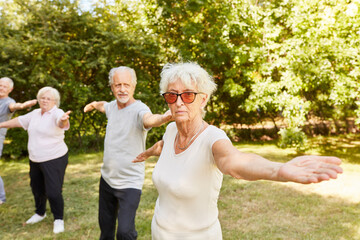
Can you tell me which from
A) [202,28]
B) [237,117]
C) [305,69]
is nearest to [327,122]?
[237,117]

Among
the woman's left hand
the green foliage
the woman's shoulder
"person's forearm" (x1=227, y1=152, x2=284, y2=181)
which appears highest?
the woman's shoulder

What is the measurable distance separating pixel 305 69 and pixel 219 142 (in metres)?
7.84

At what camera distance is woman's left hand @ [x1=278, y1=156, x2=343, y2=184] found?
124cm

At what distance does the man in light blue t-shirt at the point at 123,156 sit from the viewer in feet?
10.4

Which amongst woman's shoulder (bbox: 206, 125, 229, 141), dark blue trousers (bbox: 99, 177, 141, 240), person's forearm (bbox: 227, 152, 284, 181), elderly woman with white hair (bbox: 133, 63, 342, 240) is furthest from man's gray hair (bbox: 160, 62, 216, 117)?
dark blue trousers (bbox: 99, 177, 141, 240)

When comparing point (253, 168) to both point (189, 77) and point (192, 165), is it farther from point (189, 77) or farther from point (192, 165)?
point (189, 77)

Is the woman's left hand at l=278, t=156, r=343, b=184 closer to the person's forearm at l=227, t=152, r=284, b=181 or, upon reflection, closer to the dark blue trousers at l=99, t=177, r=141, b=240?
the person's forearm at l=227, t=152, r=284, b=181

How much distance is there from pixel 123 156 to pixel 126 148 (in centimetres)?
10

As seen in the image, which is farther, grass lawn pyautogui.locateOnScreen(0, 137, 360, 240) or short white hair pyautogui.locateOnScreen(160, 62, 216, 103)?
grass lawn pyautogui.locateOnScreen(0, 137, 360, 240)

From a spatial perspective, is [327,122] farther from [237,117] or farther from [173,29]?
[173,29]

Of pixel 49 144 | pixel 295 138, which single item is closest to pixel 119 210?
pixel 49 144

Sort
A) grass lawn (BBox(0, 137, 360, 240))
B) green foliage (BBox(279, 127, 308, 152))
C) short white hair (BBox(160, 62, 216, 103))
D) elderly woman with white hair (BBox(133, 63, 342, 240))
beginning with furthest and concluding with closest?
green foliage (BBox(279, 127, 308, 152)) < grass lawn (BBox(0, 137, 360, 240)) < short white hair (BBox(160, 62, 216, 103)) < elderly woman with white hair (BBox(133, 63, 342, 240))

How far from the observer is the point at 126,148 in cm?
323

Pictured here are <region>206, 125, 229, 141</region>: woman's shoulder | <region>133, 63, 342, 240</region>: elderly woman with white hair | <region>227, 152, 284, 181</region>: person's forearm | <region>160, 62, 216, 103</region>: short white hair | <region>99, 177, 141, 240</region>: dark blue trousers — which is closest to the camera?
<region>227, 152, 284, 181</region>: person's forearm
